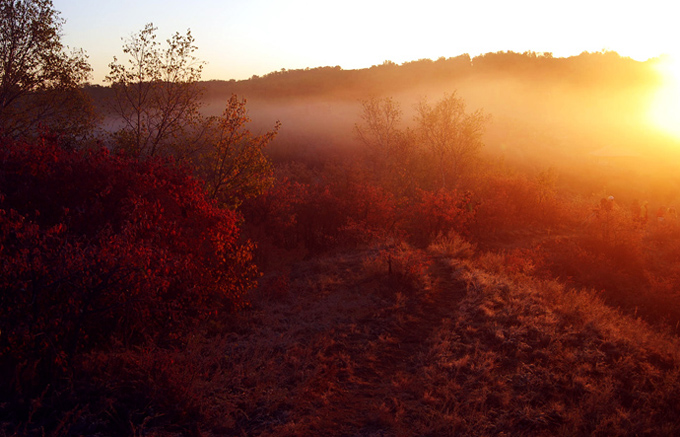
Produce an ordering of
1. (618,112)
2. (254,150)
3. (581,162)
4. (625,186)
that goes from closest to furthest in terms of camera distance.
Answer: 1. (254,150)
2. (625,186)
3. (581,162)
4. (618,112)

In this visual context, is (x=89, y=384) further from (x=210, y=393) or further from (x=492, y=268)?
(x=492, y=268)

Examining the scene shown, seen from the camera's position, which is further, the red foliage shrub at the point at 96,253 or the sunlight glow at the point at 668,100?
the sunlight glow at the point at 668,100

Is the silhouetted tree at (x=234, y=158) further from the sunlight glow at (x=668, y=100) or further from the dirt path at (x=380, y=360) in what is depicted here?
the sunlight glow at (x=668, y=100)

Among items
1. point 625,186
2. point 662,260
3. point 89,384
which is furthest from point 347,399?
point 625,186

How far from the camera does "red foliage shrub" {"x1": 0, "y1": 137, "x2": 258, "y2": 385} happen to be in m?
6.04

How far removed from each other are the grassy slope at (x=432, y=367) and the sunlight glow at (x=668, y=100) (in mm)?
65399

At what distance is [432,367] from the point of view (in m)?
8.24

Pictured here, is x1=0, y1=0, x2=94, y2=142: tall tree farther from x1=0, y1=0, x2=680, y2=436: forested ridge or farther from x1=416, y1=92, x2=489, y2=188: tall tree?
x1=416, y1=92, x2=489, y2=188: tall tree

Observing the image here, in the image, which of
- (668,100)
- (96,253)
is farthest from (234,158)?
(668,100)

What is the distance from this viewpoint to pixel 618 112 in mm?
70125

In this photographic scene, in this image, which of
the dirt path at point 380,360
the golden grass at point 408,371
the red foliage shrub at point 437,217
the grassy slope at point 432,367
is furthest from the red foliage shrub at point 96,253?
the red foliage shrub at point 437,217

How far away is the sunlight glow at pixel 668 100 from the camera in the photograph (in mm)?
62556

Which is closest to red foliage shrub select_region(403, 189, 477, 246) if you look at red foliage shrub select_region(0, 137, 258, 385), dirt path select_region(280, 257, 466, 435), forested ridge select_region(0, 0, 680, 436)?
forested ridge select_region(0, 0, 680, 436)

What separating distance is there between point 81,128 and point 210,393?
13.3m
